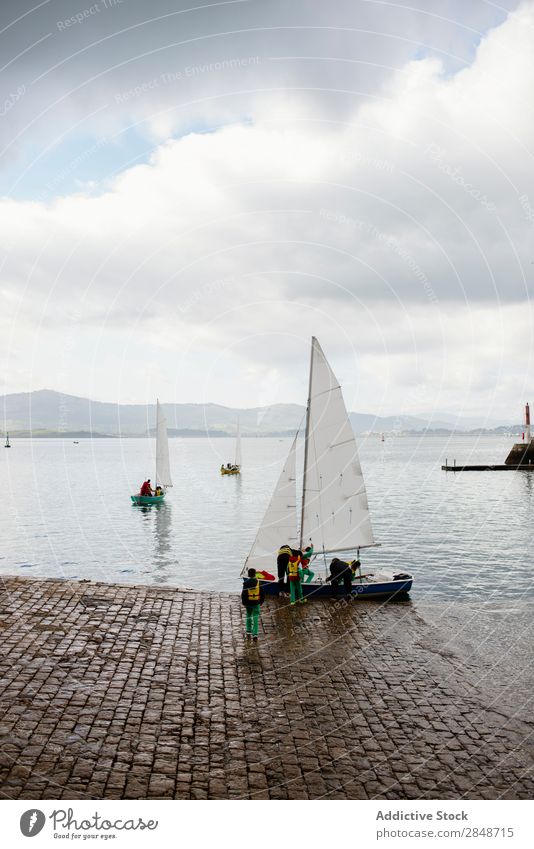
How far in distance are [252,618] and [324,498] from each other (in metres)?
7.65

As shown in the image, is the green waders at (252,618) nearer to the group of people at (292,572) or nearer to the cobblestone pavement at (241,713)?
the cobblestone pavement at (241,713)

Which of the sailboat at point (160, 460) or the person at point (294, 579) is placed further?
the sailboat at point (160, 460)

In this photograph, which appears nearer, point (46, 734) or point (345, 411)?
point (46, 734)

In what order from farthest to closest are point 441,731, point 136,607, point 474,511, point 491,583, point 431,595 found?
point 474,511, point 491,583, point 431,595, point 136,607, point 441,731

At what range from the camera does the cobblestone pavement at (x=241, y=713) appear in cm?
909

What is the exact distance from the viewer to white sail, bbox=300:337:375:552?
74.6 ft

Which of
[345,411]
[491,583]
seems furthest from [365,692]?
[491,583]

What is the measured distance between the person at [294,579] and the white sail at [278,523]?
6.39 feet

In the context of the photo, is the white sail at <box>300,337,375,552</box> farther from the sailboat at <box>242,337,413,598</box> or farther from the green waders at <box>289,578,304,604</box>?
the green waders at <box>289,578,304,604</box>

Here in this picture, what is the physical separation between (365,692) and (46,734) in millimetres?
6477

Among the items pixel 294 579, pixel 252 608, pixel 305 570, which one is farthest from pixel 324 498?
pixel 252 608

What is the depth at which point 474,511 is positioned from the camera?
59344mm

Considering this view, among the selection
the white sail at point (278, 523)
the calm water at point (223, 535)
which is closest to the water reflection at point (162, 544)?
the calm water at point (223, 535)

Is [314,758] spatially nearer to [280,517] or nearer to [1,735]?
[1,735]
